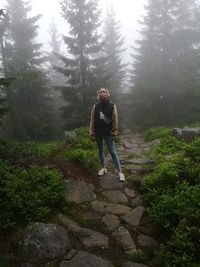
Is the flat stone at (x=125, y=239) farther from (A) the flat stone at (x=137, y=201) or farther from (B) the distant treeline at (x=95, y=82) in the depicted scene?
(B) the distant treeline at (x=95, y=82)

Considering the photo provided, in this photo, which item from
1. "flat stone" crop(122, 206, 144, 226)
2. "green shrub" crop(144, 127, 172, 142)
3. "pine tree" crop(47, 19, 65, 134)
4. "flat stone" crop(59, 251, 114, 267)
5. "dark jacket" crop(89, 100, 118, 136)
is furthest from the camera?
"pine tree" crop(47, 19, 65, 134)

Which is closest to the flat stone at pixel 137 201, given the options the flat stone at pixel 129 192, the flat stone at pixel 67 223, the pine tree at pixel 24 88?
the flat stone at pixel 129 192

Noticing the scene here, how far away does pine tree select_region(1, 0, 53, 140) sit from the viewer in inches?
788

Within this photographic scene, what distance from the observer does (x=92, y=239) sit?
641cm

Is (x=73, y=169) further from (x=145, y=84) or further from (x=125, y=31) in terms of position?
(x=125, y=31)

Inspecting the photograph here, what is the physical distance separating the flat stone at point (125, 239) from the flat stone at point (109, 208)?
64 cm

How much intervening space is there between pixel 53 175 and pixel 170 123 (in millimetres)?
12949

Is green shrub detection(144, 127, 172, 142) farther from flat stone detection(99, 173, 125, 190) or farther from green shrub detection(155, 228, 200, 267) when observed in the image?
green shrub detection(155, 228, 200, 267)

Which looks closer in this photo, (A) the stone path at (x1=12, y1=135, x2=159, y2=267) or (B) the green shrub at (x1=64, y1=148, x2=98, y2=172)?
(A) the stone path at (x1=12, y1=135, x2=159, y2=267)

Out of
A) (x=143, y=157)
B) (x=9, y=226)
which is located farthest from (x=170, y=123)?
(x=9, y=226)

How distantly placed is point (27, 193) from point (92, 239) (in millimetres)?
1830

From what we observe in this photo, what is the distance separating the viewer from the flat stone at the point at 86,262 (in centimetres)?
568

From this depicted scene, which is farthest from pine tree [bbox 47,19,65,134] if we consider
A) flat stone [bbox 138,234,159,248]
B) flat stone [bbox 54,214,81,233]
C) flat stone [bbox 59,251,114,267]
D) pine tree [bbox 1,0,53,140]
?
flat stone [bbox 59,251,114,267]

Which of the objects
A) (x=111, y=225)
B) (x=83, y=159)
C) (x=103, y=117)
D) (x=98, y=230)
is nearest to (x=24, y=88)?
(x=83, y=159)
